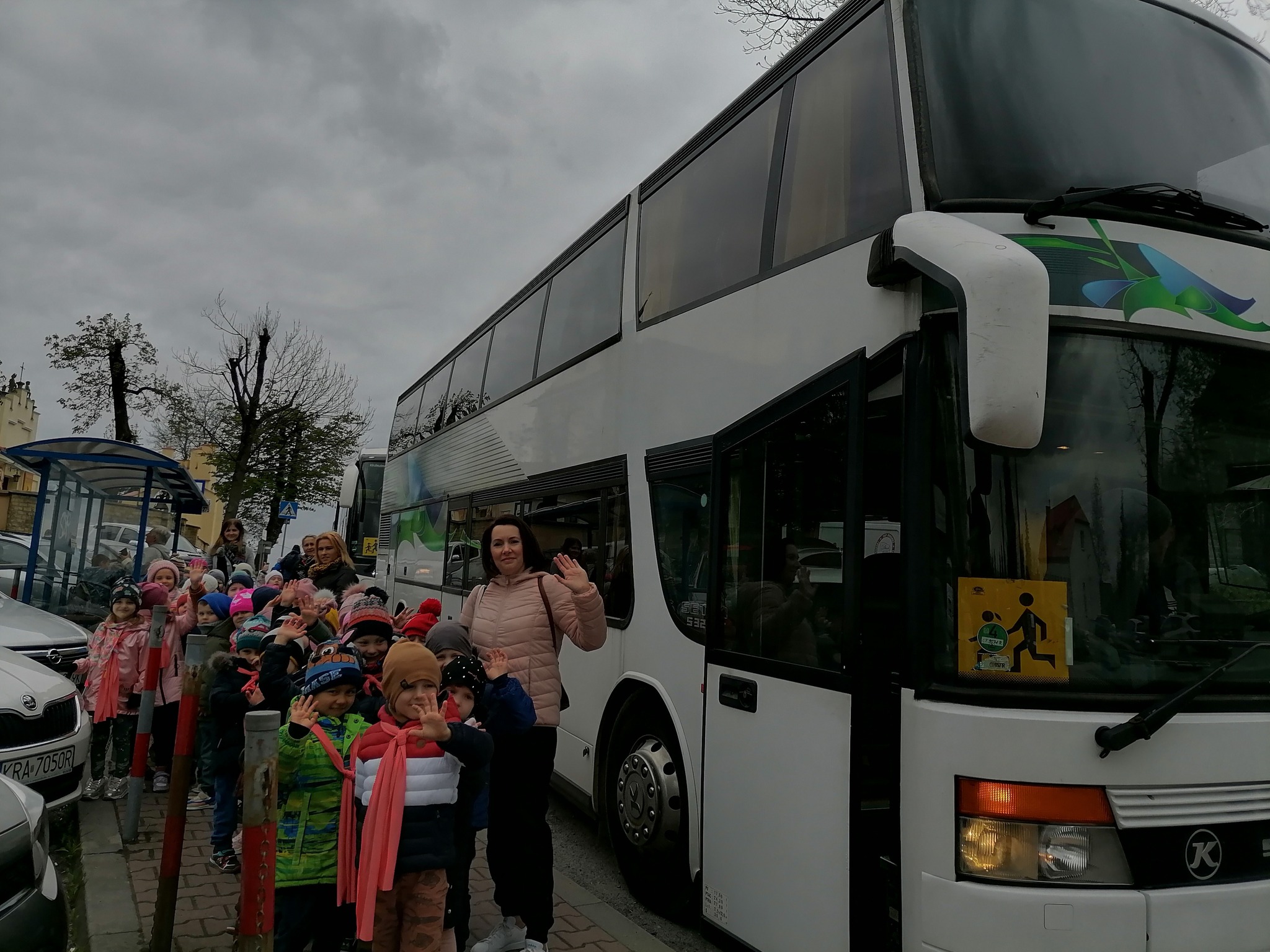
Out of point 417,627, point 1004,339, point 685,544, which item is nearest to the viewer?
point 1004,339

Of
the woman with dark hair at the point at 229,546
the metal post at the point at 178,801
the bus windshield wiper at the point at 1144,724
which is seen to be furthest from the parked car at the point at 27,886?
the woman with dark hair at the point at 229,546

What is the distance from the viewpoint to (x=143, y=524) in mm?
12586

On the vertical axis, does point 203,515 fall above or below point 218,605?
above

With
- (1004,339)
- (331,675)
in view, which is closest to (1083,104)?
(1004,339)

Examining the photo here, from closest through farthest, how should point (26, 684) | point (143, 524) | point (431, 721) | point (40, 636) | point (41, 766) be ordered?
1. point (431, 721)
2. point (41, 766)
3. point (26, 684)
4. point (40, 636)
5. point (143, 524)

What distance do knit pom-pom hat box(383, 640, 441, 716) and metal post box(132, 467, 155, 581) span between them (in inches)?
381

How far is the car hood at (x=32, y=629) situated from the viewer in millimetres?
7535

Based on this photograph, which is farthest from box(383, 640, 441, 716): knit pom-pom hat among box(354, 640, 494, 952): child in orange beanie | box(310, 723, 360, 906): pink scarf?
box(310, 723, 360, 906): pink scarf

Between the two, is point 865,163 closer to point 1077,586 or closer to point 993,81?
point 993,81

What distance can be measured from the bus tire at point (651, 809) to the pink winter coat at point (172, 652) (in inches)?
128

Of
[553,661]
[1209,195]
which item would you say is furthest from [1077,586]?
[553,661]

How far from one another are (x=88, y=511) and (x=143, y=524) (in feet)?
2.92

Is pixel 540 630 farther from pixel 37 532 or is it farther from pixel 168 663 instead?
pixel 37 532

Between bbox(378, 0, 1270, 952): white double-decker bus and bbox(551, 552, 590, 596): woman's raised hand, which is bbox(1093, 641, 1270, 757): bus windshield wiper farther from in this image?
bbox(551, 552, 590, 596): woman's raised hand
